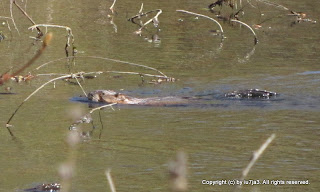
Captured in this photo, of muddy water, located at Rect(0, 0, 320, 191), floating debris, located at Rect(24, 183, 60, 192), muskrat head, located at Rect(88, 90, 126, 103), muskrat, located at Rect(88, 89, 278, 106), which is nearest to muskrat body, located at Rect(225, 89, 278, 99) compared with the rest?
muskrat, located at Rect(88, 89, 278, 106)

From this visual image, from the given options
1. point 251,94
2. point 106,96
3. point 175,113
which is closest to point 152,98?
point 106,96

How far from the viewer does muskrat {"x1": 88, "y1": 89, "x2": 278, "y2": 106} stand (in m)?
9.52

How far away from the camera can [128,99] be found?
9602mm

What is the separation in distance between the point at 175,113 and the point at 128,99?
2.93 feet

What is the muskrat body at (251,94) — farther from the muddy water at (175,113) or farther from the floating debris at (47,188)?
the floating debris at (47,188)

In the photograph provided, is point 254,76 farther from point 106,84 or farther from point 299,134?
point 299,134

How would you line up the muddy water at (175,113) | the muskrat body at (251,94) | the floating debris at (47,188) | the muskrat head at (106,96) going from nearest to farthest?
1. the floating debris at (47,188)
2. the muddy water at (175,113)
3. the muskrat head at (106,96)
4. the muskrat body at (251,94)

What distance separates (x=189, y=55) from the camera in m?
13.4

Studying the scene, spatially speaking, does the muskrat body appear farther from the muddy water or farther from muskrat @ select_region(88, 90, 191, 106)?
muskrat @ select_region(88, 90, 191, 106)

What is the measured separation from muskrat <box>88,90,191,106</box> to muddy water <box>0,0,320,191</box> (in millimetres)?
221

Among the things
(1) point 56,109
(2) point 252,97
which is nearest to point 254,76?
(2) point 252,97

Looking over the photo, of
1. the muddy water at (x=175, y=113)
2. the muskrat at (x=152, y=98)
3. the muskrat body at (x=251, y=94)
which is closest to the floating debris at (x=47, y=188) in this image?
the muddy water at (x=175, y=113)

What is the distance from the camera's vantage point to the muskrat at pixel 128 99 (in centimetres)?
951

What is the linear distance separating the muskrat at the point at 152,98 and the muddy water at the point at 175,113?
17cm
